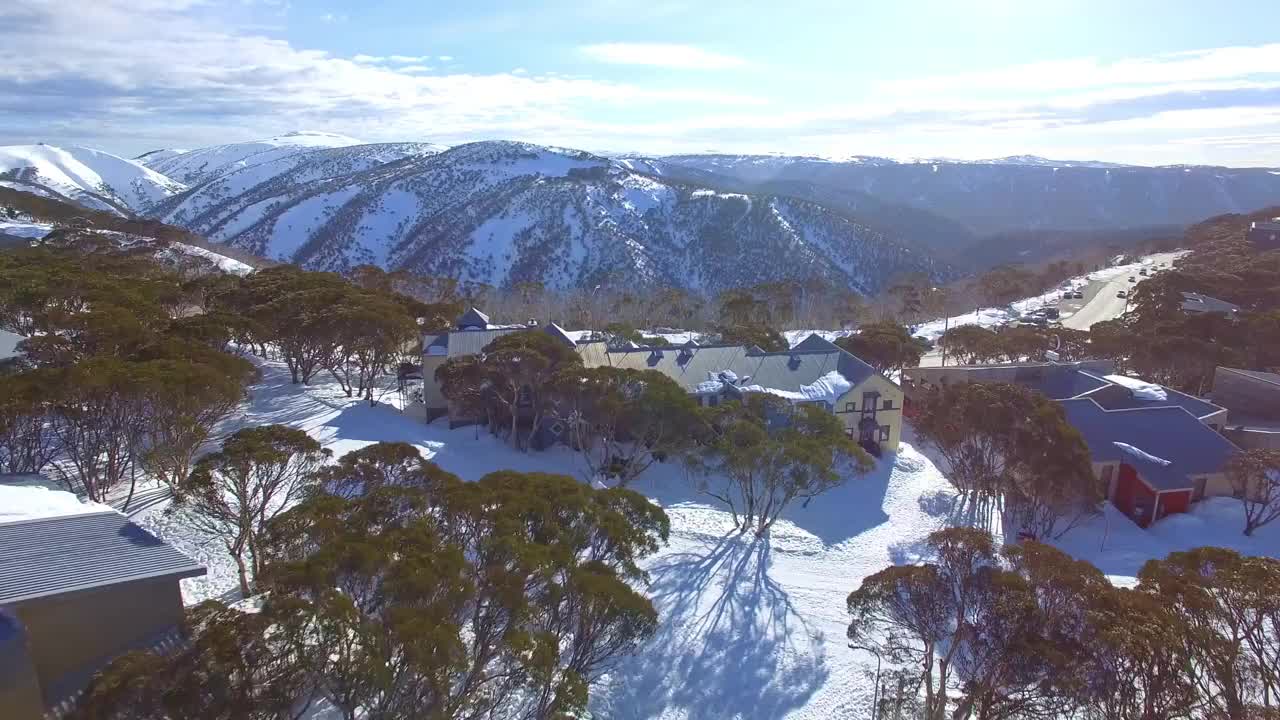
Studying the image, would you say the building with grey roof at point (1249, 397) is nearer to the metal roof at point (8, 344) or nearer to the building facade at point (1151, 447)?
the building facade at point (1151, 447)

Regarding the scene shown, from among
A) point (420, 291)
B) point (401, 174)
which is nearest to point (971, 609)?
point (420, 291)

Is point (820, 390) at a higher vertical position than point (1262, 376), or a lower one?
higher

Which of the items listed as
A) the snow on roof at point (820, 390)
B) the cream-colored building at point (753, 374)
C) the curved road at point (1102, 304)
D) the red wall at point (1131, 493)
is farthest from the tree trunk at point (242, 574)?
the curved road at point (1102, 304)

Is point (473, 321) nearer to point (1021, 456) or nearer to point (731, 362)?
point (731, 362)

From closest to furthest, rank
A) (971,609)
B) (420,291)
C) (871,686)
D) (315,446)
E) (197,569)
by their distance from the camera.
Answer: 1. (197,569)
2. (971,609)
3. (871,686)
4. (315,446)
5. (420,291)

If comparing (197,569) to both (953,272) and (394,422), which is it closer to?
(394,422)

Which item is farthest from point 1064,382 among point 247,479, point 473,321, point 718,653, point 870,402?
point 247,479
